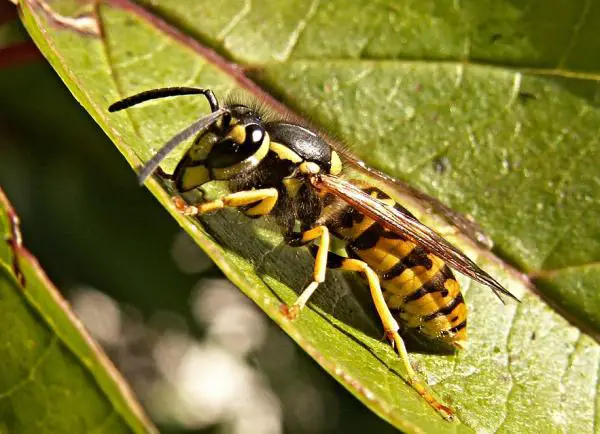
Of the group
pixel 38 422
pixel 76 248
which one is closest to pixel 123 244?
pixel 76 248

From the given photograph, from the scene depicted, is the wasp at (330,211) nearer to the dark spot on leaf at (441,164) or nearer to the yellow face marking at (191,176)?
the yellow face marking at (191,176)

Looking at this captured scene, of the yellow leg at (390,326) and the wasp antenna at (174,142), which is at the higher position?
the wasp antenna at (174,142)

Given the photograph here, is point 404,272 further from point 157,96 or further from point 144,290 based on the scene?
point 144,290

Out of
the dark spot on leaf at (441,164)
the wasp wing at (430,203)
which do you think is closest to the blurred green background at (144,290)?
the wasp wing at (430,203)


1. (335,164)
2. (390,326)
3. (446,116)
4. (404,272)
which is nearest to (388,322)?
(390,326)

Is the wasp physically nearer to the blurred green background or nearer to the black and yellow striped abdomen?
the black and yellow striped abdomen

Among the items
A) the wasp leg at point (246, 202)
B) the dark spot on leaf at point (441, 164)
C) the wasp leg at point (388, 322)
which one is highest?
the dark spot on leaf at point (441, 164)
